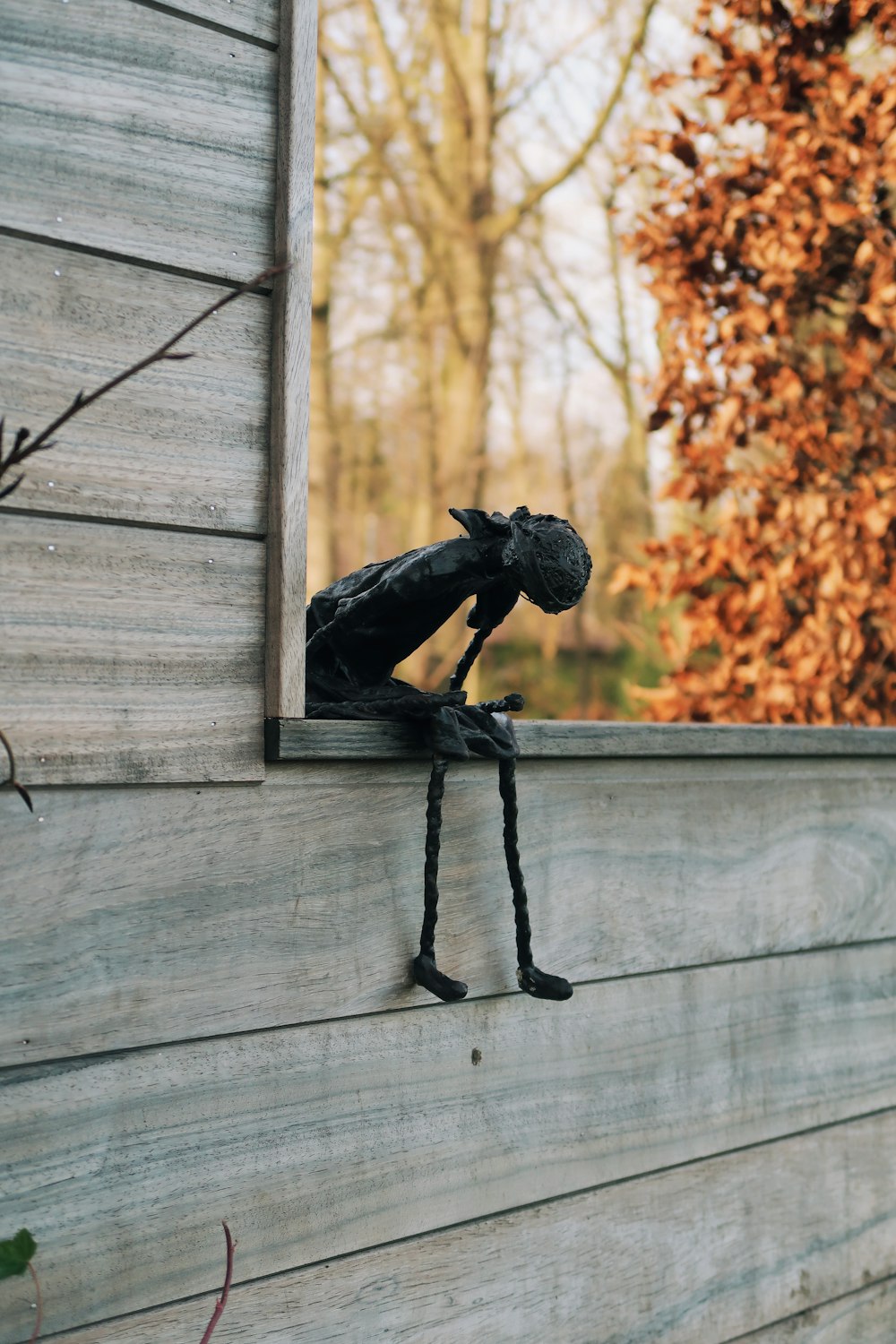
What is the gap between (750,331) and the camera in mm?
2482

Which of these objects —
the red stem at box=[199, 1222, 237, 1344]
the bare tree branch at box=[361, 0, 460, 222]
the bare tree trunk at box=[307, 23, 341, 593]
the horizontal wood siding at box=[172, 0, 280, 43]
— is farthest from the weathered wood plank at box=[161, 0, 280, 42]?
the bare tree branch at box=[361, 0, 460, 222]

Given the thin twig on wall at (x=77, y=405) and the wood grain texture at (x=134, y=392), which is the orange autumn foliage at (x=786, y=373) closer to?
the wood grain texture at (x=134, y=392)

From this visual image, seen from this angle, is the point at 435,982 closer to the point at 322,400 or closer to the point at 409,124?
the point at 322,400

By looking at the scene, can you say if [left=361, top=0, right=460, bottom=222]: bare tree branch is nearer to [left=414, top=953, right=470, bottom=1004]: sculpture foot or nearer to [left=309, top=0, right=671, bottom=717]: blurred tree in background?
[left=309, top=0, right=671, bottom=717]: blurred tree in background

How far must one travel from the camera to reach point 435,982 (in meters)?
1.05

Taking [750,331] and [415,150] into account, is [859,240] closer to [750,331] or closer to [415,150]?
[750,331]

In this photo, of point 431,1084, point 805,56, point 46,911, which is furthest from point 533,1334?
point 805,56

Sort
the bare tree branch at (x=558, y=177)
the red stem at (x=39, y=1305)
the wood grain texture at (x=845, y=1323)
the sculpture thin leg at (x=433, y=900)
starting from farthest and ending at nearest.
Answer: the bare tree branch at (x=558, y=177), the wood grain texture at (x=845, y=1323), the sculpture thin leg at (x=433, y=900), the red stem at (x=39, y=1305)

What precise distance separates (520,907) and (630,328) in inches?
233

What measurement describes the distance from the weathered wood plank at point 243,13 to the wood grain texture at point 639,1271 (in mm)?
901

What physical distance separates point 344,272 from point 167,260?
567cm

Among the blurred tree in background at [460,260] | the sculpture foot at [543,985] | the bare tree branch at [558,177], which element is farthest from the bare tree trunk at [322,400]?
the sculpture foot at [543,985]

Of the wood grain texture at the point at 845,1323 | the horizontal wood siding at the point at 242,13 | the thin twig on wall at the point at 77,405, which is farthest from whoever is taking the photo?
the wood grain texture at the point at 845,1323

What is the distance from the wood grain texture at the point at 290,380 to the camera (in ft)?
3.21
